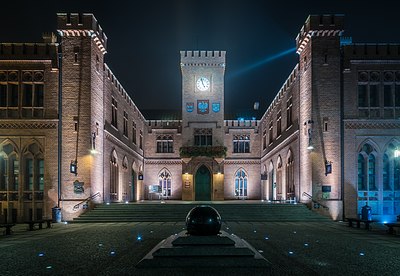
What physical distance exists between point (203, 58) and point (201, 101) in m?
4.63

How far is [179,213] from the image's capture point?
1198 inches

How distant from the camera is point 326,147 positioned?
3005 cm

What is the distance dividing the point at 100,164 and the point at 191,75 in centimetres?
2276

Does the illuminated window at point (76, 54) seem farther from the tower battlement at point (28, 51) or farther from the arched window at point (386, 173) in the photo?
the arched window at point (386, 173)

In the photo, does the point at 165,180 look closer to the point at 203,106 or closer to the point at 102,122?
the point at 203,106

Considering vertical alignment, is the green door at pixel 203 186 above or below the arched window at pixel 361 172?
below

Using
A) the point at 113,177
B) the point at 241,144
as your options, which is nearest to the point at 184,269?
the point at 113,177

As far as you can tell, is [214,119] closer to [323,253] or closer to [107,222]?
[107,222]

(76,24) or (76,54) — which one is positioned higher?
(76,24)

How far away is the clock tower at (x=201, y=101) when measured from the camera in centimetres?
5219

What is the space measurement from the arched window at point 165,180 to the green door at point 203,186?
4.10 m

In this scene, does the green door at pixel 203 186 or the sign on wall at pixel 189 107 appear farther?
the green door at pixel 203 186

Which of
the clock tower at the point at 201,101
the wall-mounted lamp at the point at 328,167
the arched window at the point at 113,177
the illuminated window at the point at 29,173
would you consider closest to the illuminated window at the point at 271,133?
the clock tower at the point at 201,101

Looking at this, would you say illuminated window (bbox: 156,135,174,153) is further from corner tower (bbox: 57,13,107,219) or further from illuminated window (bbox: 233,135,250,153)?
corner tower (bbox: 57,13,107,219)
